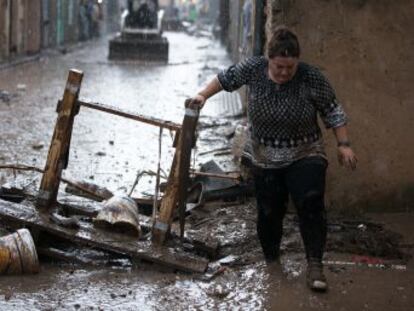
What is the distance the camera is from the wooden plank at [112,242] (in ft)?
16.3

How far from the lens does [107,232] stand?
5.21 metres

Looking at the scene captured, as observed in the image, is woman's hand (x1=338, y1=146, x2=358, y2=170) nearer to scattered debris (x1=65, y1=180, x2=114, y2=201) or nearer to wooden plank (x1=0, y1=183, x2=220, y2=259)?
wooden plank (x1=0, y1=183, x2=220, y2=259)

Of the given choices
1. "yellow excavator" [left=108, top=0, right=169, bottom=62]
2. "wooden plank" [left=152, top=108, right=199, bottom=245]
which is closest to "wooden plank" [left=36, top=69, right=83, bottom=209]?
"wooden plank" [left=152, top=108, right=199, bottom=245]

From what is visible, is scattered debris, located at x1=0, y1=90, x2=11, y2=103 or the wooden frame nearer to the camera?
the wooden frame

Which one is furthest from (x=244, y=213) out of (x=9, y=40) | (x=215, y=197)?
(x=9, y=40)

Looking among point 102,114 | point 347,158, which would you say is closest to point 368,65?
point 347,158

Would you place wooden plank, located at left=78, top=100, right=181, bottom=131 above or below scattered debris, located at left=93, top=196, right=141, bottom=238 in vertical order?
above

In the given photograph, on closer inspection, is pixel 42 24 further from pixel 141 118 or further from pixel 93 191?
pixel 141 118

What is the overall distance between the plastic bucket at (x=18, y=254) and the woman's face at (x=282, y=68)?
77.1 inches

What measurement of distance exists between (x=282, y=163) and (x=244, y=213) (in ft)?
6.09

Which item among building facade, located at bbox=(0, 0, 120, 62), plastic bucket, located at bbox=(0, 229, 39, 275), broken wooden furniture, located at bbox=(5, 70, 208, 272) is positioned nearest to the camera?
plastic bucket, located at bbox=(0, 229, 39, 275)

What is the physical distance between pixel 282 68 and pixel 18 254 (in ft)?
6.97

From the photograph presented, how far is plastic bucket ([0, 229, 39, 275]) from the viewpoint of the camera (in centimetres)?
475

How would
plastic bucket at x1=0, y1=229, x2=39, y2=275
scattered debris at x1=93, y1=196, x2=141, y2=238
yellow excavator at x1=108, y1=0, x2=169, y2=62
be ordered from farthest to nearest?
yellow excavator at x1=108, y1=0, x2=169, y2=62 < scattered debris at x1=93, y1=196, x2=141, y2=238 < plastic bucket at x1=0, y1=229, x2=39, y2=275
